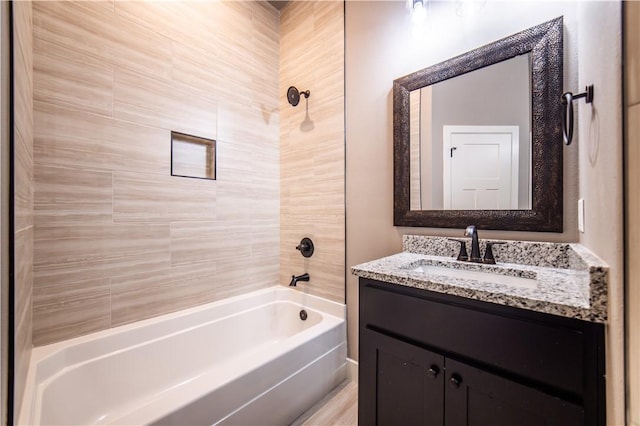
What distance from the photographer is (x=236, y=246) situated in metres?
2.01

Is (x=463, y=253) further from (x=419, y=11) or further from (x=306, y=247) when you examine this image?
(x=419, y=11)

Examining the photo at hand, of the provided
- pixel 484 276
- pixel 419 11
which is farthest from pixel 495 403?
pixel 419 11

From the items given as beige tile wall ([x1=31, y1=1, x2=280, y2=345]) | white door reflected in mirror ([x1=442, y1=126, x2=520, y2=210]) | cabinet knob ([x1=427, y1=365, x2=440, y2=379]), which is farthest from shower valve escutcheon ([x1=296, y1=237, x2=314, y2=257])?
cabinet knob ([x1=427, y1=365, x2=440, y2=379])

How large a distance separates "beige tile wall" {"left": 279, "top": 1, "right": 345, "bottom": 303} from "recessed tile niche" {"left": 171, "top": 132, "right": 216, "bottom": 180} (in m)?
0.59

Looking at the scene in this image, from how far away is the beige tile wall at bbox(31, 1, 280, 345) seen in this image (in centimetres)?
128

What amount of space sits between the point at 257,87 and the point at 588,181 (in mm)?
2073

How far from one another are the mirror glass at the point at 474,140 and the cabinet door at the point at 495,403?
2.59 feet

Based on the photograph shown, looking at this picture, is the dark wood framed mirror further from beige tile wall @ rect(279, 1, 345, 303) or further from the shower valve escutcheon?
the shower valve escutcheon

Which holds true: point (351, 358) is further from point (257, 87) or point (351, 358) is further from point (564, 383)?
point (257, 87)

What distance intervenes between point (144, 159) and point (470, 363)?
73.0 inches

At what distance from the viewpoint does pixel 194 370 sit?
1660 millimetres

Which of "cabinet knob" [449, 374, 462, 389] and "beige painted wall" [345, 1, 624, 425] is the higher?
"beige painted wall" [345, 1, 624, 425]

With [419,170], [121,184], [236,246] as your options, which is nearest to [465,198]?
[419,170]

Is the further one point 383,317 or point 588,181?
point 383,317
